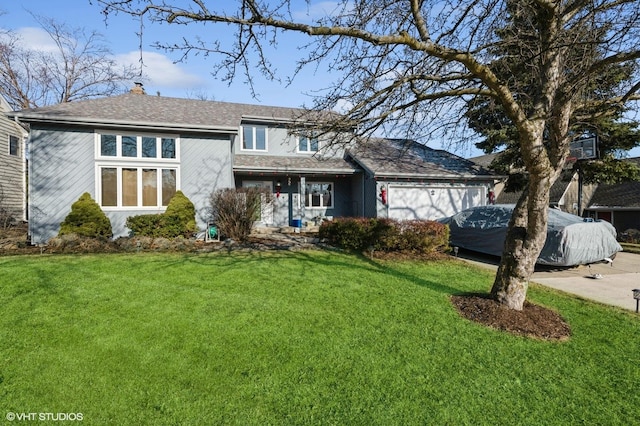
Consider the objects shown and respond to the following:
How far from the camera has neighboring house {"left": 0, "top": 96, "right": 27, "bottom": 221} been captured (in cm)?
1571

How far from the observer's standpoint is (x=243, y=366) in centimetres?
350

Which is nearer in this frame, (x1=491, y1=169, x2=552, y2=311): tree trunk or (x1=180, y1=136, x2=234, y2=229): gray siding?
(x1=491, y1=169, x2=552, y2=311): tree trunk

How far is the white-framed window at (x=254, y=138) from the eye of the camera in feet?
52.4

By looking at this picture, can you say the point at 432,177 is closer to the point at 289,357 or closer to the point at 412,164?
the point at 412,164

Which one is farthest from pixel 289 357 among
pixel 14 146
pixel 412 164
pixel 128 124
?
pixel 14 146

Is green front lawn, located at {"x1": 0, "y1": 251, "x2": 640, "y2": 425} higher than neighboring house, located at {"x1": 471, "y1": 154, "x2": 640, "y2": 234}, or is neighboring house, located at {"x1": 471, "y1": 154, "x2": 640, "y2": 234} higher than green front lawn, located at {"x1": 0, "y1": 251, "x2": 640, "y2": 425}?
neighboring house, located at {"x1": 471, "y1": 154, "x2": 640, "y2": 234}

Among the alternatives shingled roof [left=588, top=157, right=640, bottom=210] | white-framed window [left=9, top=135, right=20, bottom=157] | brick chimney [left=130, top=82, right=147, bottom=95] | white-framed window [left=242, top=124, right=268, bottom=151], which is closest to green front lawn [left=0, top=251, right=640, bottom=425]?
white-framed window [left=242, top=124, right=268, bottom=151]

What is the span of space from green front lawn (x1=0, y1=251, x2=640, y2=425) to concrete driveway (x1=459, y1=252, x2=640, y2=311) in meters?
0.96

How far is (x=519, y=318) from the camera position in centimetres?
485

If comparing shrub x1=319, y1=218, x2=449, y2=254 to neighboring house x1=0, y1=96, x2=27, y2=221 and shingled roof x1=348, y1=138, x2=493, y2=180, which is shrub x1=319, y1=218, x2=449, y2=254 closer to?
shingled roof x1=348, y1=138, x2=493, y2=180

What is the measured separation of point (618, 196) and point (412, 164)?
16718 mm

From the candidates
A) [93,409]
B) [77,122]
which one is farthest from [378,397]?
[77,122]

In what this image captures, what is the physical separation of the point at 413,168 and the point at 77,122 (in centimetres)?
1289

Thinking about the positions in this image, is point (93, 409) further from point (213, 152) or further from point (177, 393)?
point (213, 152)
